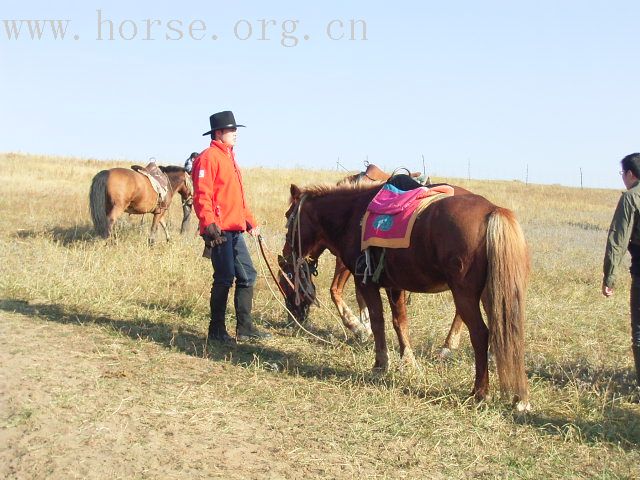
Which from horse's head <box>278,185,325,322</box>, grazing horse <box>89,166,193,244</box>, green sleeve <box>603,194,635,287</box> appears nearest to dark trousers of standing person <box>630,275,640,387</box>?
green sleeve <box>603,194,635,287</box>

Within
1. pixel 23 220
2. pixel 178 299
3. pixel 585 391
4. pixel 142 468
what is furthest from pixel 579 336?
pixel 23 220

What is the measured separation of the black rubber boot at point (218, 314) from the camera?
20.8 feet

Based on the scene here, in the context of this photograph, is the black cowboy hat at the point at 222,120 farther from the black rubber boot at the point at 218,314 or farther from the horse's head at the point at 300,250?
the black rubber boot at the point at 218,314

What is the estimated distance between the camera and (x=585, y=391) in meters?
5.16

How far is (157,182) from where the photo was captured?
1356cm

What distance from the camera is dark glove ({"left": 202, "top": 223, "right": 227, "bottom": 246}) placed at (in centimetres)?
602

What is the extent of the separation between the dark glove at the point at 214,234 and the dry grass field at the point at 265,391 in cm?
101

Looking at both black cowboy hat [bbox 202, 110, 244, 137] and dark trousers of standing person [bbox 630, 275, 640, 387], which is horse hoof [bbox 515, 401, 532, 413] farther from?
black cowboy hat [bbox 202, 110, 244, 137]

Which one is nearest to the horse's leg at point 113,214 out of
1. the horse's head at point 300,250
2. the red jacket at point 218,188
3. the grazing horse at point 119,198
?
the grazing horse at point 119,198

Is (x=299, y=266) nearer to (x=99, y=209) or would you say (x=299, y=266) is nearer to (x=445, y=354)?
(x=445, y=354)

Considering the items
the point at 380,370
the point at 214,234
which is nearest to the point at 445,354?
the point at 380,370

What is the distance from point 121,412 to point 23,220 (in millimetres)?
11073

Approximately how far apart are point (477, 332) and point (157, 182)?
1001cm

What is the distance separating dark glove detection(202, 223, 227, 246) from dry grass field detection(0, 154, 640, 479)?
1010 mm
